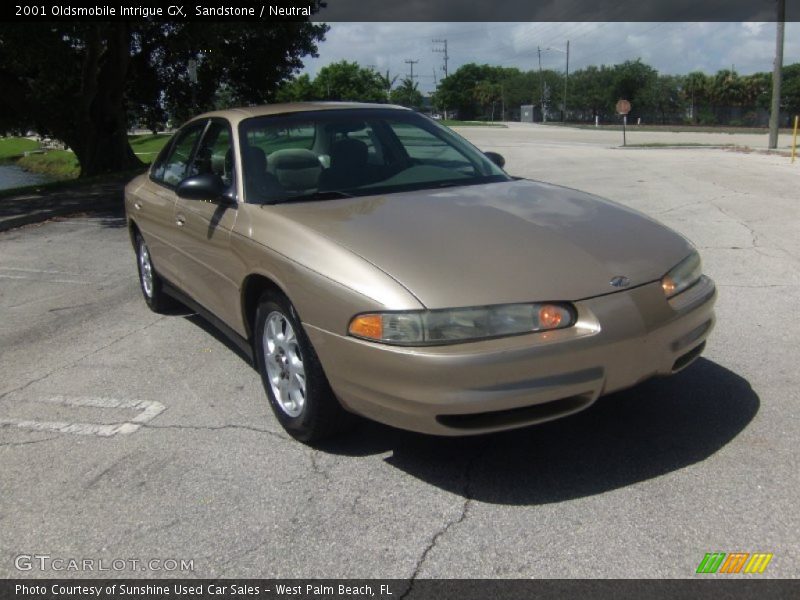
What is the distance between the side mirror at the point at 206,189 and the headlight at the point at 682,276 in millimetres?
2269

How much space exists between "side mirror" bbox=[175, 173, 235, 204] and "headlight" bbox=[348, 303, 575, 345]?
159 cm

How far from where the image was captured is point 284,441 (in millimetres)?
3744

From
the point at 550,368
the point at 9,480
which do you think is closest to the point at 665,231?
the point at 550,368

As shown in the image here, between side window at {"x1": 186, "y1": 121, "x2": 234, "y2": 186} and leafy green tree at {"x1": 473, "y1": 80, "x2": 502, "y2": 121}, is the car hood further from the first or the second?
leafy green tree at {"x1": 473, "y1": 80, "x2": 502, "y2": 121}

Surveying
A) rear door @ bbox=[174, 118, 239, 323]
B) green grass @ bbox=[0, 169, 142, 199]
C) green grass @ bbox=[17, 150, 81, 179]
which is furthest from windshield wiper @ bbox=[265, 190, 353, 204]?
green grass @ bbox=[17, 150, 81, 179]

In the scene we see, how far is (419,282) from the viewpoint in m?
3.05

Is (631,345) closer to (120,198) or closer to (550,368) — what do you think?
(550,368)

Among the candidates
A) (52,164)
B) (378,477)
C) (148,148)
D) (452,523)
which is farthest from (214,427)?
(148,148)

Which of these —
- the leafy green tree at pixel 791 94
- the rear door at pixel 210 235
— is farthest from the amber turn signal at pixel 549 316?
the leafy green tree at pixel 791 94

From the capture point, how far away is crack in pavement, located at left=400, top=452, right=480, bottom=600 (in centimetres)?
265

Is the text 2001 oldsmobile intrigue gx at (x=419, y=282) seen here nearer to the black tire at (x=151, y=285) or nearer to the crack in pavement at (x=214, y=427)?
the crack in pavement at (x=214, y=427)

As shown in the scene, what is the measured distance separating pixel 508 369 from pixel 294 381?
118 cm

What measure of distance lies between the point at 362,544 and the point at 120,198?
41.8ft
